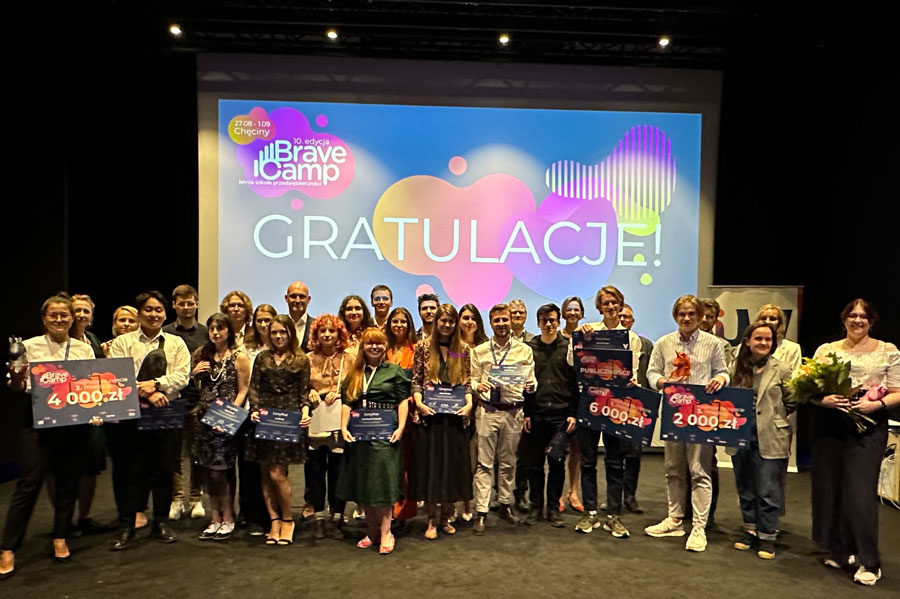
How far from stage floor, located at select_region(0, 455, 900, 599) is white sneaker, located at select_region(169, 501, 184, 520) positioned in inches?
4.5

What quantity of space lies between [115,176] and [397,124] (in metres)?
3.14

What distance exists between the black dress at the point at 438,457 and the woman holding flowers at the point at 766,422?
1850 mm

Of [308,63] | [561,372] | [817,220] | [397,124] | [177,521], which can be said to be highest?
[308,63]

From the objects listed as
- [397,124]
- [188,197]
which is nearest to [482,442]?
[397,124]

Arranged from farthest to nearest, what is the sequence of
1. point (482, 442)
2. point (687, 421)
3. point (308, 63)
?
point (308, 63), point (482, 442), point (687, 421)

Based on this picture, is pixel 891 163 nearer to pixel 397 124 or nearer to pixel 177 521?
pixel 397 124

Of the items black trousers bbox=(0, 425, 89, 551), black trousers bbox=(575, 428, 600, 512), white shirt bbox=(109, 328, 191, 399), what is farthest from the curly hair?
black trousers bbox=(575, 428, 600, 512)

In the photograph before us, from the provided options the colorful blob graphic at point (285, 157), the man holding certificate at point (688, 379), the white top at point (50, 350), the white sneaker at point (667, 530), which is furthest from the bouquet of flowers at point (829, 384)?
the colorful blob graphic at point (285, 157)

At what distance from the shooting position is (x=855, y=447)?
385 centimetres

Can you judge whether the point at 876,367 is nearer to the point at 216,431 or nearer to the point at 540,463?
the point at 540,463

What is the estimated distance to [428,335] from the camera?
4844 millimetres

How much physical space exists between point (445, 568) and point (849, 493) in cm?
241

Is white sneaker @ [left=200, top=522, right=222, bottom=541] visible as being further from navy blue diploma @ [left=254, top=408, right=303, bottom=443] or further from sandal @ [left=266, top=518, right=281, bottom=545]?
navy blue diploma @ [left=254, top=408, right=303, bottom=443]

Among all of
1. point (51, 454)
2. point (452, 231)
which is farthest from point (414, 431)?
point (452, 231)
